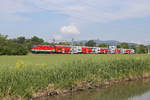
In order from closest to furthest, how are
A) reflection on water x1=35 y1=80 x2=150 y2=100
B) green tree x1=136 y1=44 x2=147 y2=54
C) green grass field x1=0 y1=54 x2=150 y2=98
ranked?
green grass field x1=0 y1=54 x2=150 y2=98, reflection on water x1=35 y1=80 x2=150 y2=100, green tree x1=136 y1=44 x2=147 y2=54

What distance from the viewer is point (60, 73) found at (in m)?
12.0

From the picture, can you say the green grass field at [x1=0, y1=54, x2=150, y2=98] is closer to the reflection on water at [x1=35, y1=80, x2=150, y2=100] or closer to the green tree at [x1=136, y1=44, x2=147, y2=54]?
the reflection on water at [x1=35, y1=80, x2=150, y2=100]

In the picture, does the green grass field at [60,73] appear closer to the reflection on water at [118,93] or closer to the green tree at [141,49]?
the reflection on water at [118,93]

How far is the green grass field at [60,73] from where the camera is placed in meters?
9.70

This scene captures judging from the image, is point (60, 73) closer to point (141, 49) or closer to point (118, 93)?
point (118, 93)

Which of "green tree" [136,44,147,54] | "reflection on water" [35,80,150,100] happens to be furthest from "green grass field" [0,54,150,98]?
"green tree" [136,44,147,54]

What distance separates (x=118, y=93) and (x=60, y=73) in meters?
4.35

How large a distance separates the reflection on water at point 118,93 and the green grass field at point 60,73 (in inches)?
27.4

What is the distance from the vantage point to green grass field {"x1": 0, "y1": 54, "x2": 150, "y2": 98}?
31.8 ft

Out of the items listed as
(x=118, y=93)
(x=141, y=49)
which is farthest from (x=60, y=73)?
(x=141, y=49)

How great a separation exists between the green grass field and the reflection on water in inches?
27.4

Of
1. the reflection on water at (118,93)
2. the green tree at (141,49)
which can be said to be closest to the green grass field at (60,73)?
the reflection on water at (118,93)

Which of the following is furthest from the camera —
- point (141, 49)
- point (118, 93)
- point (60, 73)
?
point (141, 49)

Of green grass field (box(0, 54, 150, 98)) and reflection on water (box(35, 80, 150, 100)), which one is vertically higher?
green grass field (box(0, 54, 150, 98))
